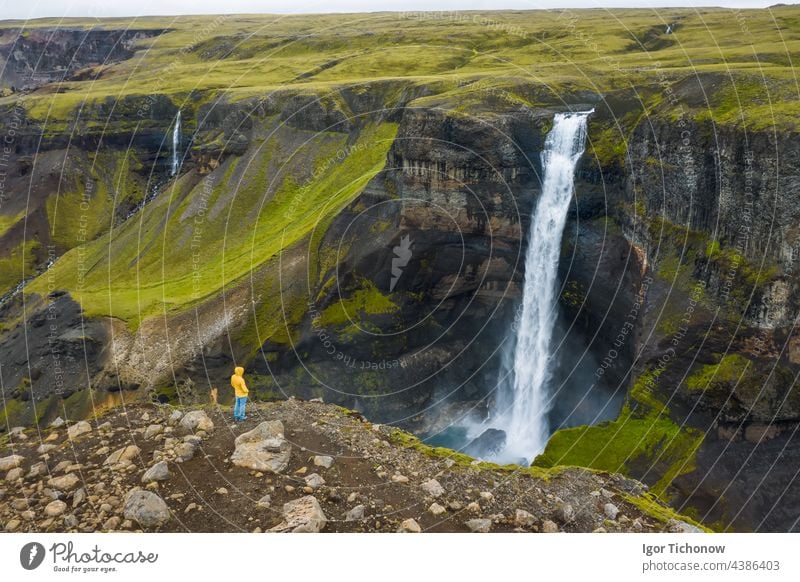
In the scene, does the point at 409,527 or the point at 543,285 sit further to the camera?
the point at 543,285

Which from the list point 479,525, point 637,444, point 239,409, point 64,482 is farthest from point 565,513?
point 637,444

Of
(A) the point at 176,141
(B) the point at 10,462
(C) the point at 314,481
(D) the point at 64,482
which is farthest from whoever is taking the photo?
(A) the point at 176,141

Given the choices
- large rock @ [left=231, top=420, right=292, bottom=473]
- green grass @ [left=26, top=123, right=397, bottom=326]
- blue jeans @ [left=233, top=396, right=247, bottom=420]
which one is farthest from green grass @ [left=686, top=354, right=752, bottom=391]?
green grass @ [left=26, top=123, right=397, bottom=326]

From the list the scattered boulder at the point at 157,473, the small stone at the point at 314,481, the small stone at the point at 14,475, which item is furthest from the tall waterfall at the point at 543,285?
the small stone at the point at 14,475

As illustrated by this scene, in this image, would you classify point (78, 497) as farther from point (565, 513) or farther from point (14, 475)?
point (565, 513)

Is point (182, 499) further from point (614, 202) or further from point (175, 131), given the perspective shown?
point (175, 131)
